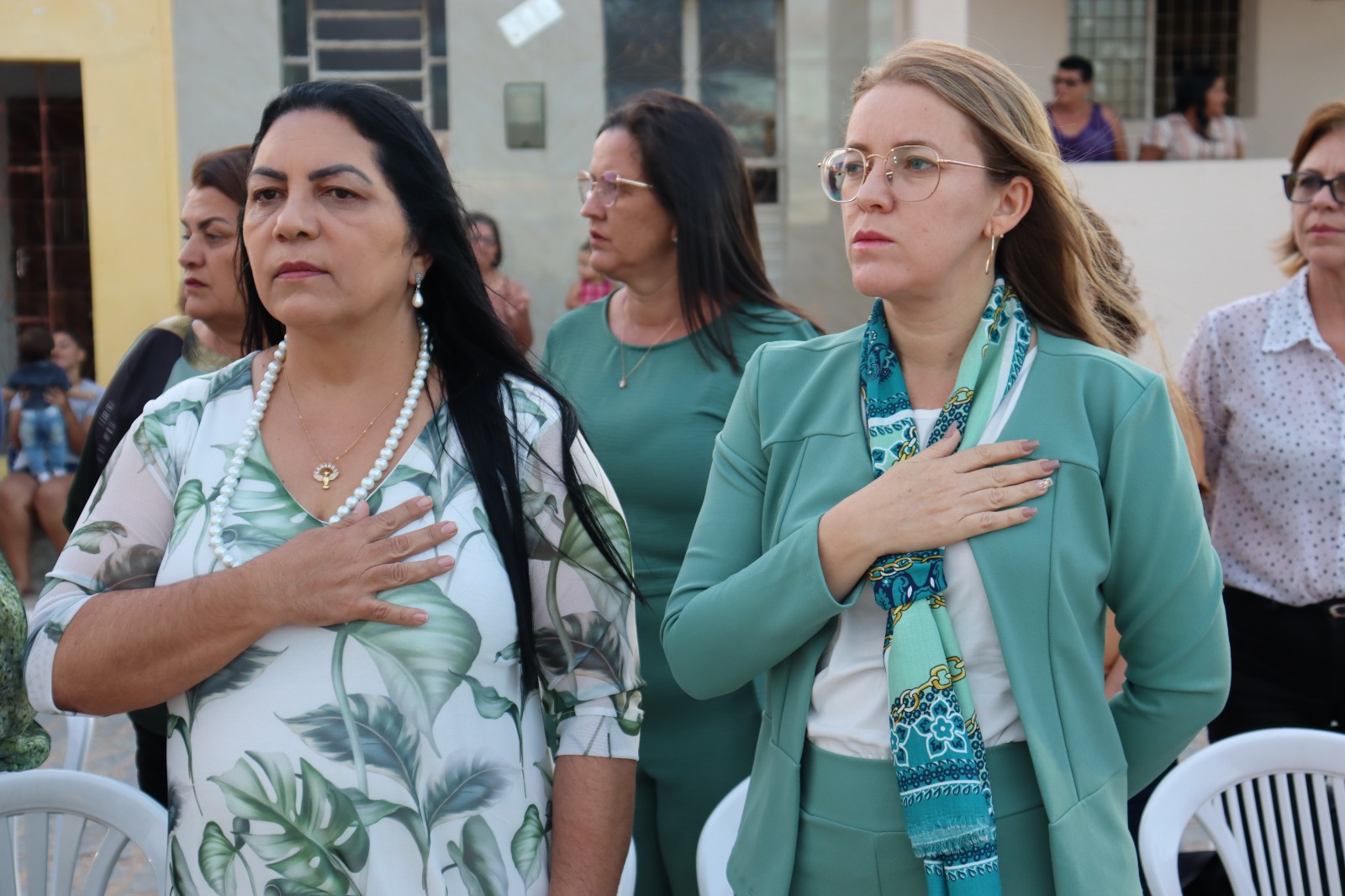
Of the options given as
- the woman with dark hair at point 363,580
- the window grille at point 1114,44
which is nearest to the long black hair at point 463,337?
the woman with dark hair at point 363,580

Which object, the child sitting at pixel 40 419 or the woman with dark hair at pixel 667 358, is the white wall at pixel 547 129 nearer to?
the child sitting at pixel 40 419

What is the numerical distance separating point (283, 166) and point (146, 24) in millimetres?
8867

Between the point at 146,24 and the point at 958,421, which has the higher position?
the point at 146,24

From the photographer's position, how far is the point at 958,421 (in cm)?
184

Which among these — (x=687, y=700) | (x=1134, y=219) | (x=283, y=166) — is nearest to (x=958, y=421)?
(x=283, y=166)

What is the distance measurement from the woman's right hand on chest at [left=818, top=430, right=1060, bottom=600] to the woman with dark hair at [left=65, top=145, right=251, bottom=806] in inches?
70.9

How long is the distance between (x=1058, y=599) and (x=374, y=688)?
93 cm

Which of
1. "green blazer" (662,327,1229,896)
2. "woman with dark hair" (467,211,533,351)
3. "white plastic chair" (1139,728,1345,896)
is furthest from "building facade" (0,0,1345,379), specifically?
"green blazer" (662,327,1229,896)

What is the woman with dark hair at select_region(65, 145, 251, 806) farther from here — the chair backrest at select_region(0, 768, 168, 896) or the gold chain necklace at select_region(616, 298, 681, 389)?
the gold chain necklace at select_region(616, 298, 681, 389)

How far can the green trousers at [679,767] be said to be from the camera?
2.90 m

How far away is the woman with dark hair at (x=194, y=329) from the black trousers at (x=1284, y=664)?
8.35ft

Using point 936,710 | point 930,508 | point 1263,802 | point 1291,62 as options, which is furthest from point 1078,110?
point 936,710

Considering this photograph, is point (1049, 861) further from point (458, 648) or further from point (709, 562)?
point (458, 648)

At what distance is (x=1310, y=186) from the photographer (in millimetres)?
3186
